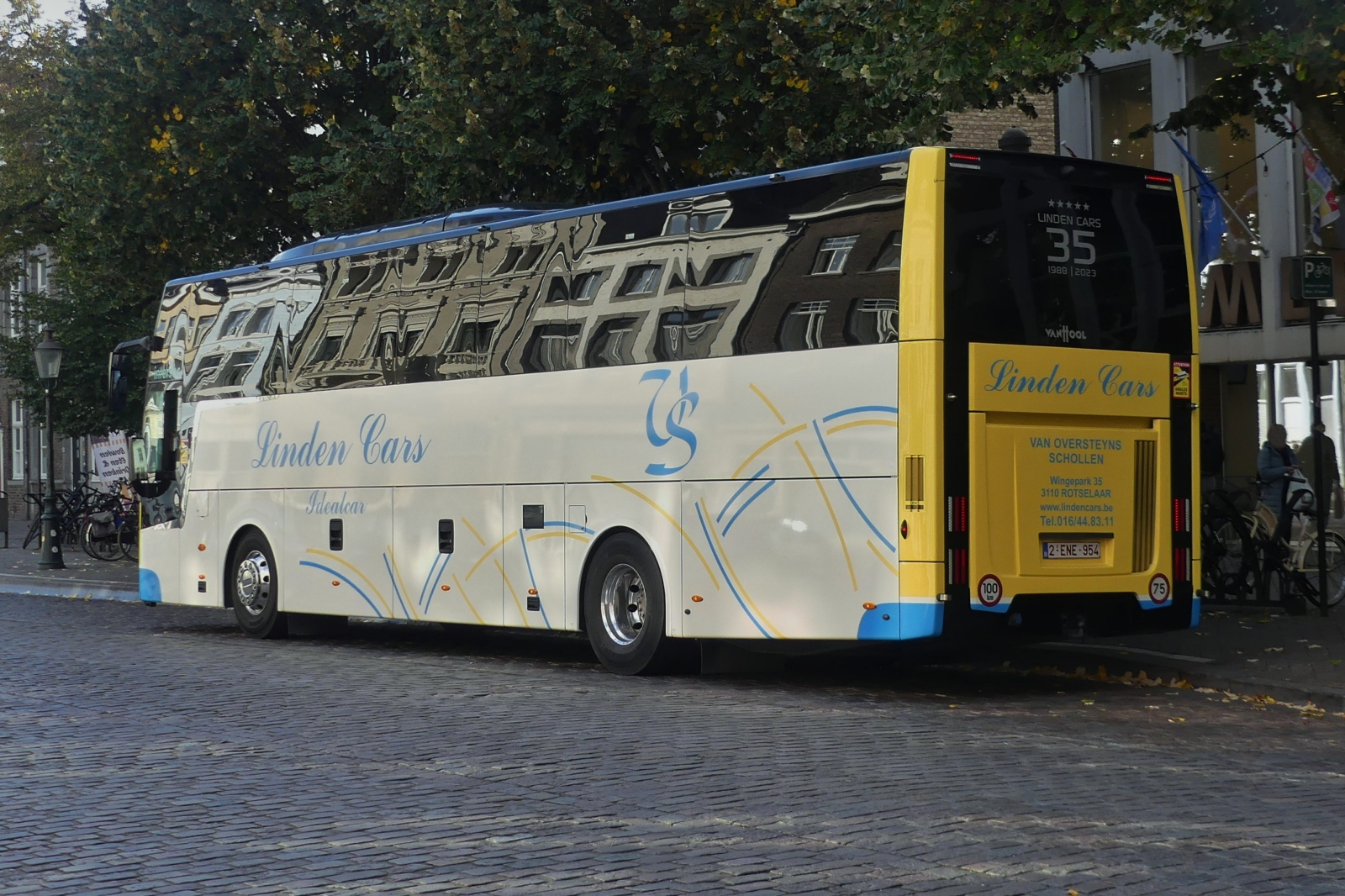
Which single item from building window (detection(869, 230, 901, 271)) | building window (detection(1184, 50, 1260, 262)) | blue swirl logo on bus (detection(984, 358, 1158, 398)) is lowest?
blue swirl logo on bus (detection(984, 358, 1158, 398))

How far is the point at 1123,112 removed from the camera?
24.9m

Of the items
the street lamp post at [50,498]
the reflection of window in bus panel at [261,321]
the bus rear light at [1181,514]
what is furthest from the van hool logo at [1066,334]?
the street lamp post at [50,498]

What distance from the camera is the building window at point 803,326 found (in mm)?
11531

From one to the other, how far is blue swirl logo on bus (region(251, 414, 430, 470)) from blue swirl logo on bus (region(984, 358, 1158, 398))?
5515 millimetres

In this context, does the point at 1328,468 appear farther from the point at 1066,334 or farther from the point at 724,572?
the point at 724,572

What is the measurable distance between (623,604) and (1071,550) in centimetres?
342

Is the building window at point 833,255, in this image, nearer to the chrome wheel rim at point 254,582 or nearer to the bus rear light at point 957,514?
the bus rear light at point 957,514

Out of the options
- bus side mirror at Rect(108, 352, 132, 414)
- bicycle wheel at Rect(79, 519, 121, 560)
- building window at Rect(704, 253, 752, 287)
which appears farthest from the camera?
bicycle wheel at Rect(79, 519, 121, 560)

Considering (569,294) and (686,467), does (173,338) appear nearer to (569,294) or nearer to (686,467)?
(569,294)

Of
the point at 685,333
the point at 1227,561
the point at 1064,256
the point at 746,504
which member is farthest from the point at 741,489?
the point at 1227,561

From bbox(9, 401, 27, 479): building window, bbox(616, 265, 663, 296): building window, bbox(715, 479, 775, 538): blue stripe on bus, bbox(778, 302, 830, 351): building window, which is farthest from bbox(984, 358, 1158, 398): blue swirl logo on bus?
bbox(9, 401, 27, 479): building window

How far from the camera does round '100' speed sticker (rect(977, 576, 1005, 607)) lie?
11078mm

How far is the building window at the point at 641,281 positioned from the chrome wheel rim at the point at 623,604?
2007 millimetres

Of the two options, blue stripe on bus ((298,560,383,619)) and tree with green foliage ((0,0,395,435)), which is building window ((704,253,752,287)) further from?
tree with green foliage ((0,0,395,435))
